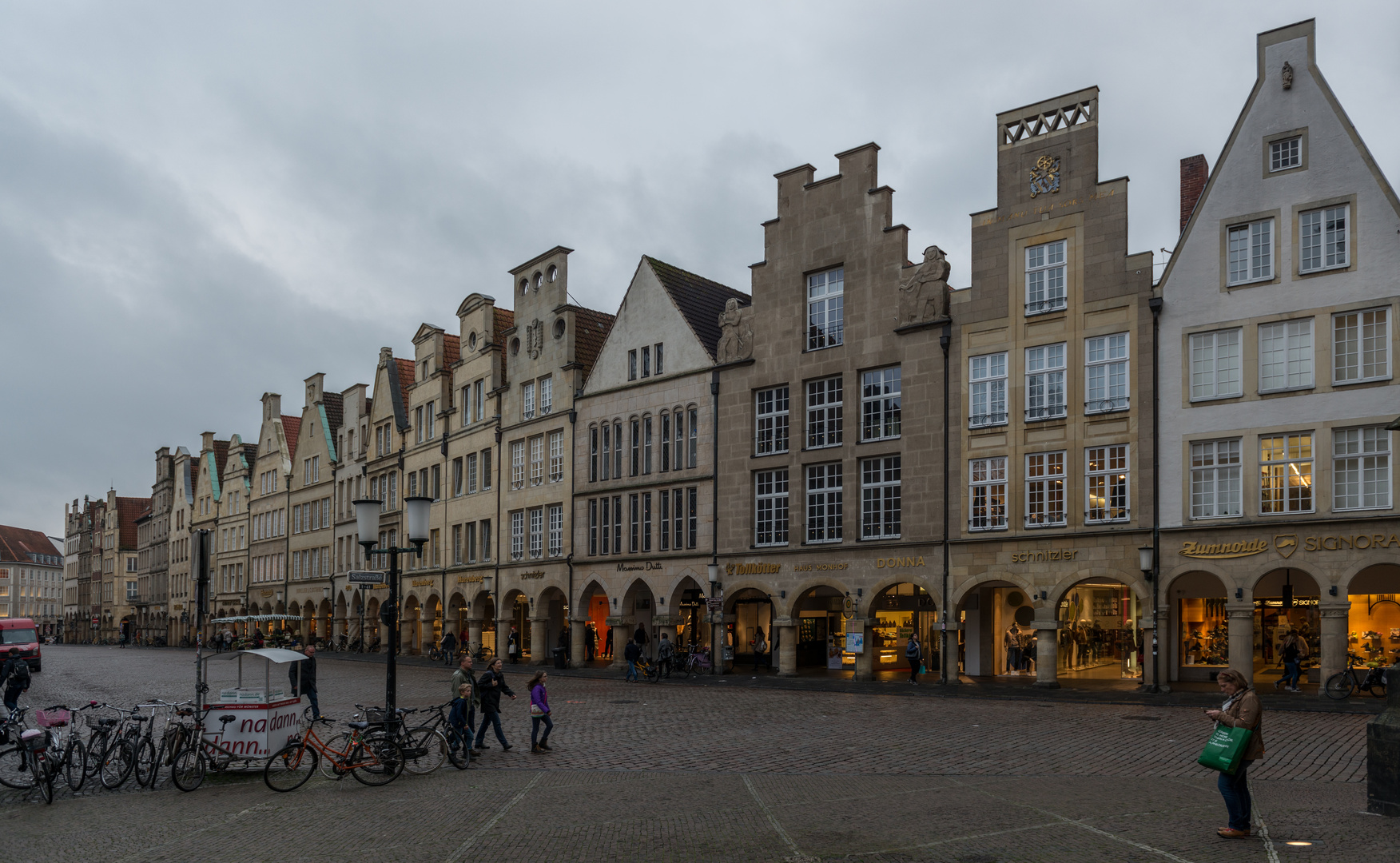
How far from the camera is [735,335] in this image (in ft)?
142

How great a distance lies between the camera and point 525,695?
32.0m

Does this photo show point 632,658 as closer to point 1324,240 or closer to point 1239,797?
point 1324,240

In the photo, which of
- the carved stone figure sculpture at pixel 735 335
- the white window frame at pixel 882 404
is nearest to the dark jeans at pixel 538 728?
the white window frame at pixel 882 404

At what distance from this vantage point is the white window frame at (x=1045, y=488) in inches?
1356

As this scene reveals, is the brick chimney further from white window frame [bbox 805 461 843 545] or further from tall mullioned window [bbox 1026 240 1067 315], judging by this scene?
white window frame [bbox 805 461 843 545]

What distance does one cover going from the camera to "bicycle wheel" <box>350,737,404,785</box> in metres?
16.8

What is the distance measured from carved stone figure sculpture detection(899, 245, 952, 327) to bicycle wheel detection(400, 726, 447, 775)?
23162mm

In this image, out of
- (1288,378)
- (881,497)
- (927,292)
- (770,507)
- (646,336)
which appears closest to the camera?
(1288,378)

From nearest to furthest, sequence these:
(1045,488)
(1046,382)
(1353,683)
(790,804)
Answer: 1. (790,804)
2. (1353,683)
3. (1045,488)
4. (1046,382)

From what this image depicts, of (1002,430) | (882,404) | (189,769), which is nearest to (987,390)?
(1002,430)

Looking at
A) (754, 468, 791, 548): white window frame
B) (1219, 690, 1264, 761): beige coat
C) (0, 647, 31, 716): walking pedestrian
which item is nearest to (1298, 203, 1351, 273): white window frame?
(754, 468, 791, 548): white window frame

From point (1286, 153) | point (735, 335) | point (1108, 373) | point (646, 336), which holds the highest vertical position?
point (1286, 153)

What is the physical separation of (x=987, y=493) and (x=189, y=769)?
2488 cm

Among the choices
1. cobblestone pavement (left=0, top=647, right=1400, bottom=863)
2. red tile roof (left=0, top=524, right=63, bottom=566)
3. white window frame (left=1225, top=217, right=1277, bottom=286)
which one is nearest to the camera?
cobblestone pavement (left=0, top=647, right=1400, bottom=863)
